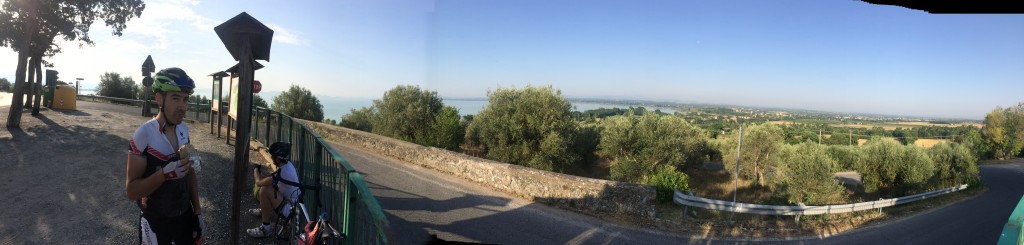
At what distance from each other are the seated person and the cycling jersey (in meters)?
0.86

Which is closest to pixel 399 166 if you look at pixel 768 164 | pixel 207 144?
pixel 207 144

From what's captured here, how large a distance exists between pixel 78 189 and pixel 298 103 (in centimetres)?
2522

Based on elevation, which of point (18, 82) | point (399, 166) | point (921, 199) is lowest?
point (921, 199)

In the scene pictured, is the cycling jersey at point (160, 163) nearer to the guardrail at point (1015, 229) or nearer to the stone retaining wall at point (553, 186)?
the guardrail at point (1015, 229)

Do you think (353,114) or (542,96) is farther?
(353,114)

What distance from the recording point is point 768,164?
96.8 ft

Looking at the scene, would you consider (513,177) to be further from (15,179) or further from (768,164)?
(768,164)

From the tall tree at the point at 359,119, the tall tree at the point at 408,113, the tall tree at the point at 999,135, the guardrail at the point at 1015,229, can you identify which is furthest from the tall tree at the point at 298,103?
→ the tall tree at the point at 999,135

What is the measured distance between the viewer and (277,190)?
4.08 meters

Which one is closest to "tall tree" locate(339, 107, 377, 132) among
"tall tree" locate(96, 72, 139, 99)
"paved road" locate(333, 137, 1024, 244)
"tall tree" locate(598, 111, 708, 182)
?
"tall tree" locate(96, 72, 139, 99)

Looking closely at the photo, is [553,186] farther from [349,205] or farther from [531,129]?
[531,129]

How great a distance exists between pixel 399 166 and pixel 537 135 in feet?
32.1

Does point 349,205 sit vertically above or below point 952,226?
above

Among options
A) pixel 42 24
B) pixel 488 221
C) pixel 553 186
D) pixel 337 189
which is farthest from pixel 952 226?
pixel 42 24
